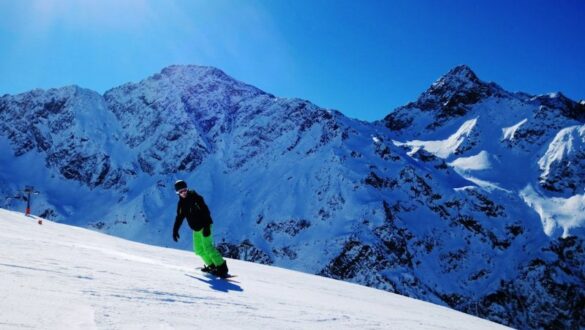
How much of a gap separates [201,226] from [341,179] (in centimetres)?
10396

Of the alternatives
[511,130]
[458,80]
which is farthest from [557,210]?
[458,80]

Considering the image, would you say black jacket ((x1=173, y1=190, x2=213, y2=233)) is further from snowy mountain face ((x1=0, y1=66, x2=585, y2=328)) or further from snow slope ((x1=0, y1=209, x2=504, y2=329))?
snowy mountain face ((x1=0, y1=66, x2=585, y2=328))

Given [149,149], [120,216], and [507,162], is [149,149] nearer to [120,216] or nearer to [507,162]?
[120,216]

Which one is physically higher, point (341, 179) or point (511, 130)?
point (511, 130)

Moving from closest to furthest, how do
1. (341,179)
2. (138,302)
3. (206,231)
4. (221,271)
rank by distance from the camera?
(138,302) < (221,271) < (206,231) < (341,179)

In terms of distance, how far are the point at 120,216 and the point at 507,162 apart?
10682cm

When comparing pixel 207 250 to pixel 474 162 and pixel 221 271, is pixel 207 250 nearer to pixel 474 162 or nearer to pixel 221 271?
pixel 221 271

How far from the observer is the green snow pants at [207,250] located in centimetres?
891

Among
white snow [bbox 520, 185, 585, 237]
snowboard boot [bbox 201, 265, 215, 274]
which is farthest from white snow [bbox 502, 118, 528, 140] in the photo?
snowboard boot [bbox 201, 265, 215, 274]

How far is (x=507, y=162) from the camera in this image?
138 m

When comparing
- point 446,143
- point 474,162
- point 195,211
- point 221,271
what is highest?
point 446,143

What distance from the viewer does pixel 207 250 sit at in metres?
8.96

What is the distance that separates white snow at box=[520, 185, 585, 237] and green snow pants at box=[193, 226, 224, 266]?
4900 inches

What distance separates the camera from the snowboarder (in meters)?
8.89
